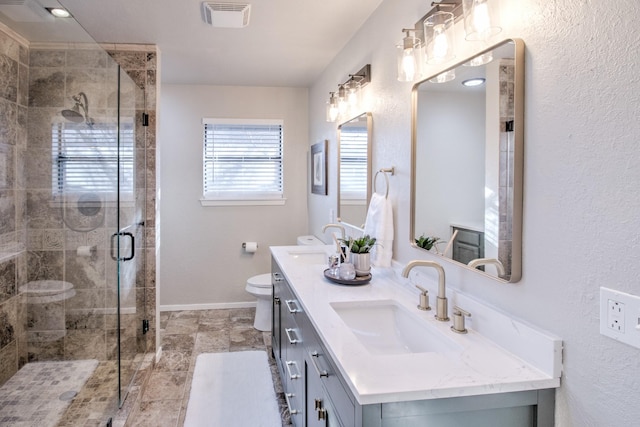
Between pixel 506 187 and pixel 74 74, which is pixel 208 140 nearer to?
pixel 74 74

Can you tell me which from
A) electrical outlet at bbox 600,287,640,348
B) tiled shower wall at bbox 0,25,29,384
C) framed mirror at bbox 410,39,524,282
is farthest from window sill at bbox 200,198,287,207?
electrical outlet at bbox 600,287,640,348

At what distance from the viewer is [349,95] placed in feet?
8.98

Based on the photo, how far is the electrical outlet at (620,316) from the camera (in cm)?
85

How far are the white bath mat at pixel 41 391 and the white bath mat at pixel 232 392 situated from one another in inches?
25.7

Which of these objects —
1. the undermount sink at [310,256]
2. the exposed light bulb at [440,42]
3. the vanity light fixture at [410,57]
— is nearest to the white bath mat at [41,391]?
the undermount sink at [310,256]

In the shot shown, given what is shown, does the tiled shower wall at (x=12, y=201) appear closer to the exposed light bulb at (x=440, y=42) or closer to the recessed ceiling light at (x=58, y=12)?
the recessed ceiling light at (x=58, y=12)

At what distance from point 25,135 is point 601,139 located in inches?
107

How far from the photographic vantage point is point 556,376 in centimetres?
106

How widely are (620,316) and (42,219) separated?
272cm

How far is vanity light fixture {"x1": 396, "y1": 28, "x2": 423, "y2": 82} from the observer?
1744mm

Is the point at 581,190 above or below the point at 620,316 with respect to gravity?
above

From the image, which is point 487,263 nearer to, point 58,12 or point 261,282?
point 58,12

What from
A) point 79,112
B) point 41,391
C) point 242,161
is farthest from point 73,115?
point 242,161

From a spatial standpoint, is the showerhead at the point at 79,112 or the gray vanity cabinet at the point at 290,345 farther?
the showerhead at the point at 79,112
